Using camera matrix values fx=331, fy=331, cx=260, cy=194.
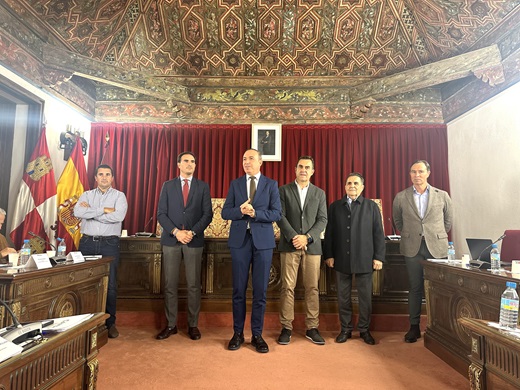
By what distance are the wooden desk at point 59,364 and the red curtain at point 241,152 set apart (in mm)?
3720

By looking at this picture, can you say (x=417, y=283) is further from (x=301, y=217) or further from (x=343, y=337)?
(x=301, y=217)

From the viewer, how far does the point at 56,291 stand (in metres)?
2.24

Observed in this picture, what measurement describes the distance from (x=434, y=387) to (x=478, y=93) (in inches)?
137

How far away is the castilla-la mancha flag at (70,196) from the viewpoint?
394cm

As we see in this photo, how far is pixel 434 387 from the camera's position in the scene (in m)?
2.12

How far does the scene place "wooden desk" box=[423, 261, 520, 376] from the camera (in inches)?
80.6

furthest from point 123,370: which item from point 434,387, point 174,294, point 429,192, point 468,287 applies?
point 429,192

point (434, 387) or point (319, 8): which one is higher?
point (319, 8)

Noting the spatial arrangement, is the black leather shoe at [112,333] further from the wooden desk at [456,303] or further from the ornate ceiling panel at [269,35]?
the ornate ceiling panel at [269,35]

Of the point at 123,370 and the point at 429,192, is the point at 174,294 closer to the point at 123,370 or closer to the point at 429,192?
the point at 123,370

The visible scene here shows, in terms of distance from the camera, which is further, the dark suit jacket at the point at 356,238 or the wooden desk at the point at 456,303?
the dark suit jacket at the point at 356,238

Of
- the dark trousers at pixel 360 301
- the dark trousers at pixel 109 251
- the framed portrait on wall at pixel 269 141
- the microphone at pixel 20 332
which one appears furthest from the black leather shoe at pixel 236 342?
the framed portrait on wall at pixel 269 141

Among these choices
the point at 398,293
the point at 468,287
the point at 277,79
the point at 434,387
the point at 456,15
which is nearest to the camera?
the point at 434,387

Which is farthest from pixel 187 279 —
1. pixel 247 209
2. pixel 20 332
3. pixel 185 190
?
pixel 20 332
